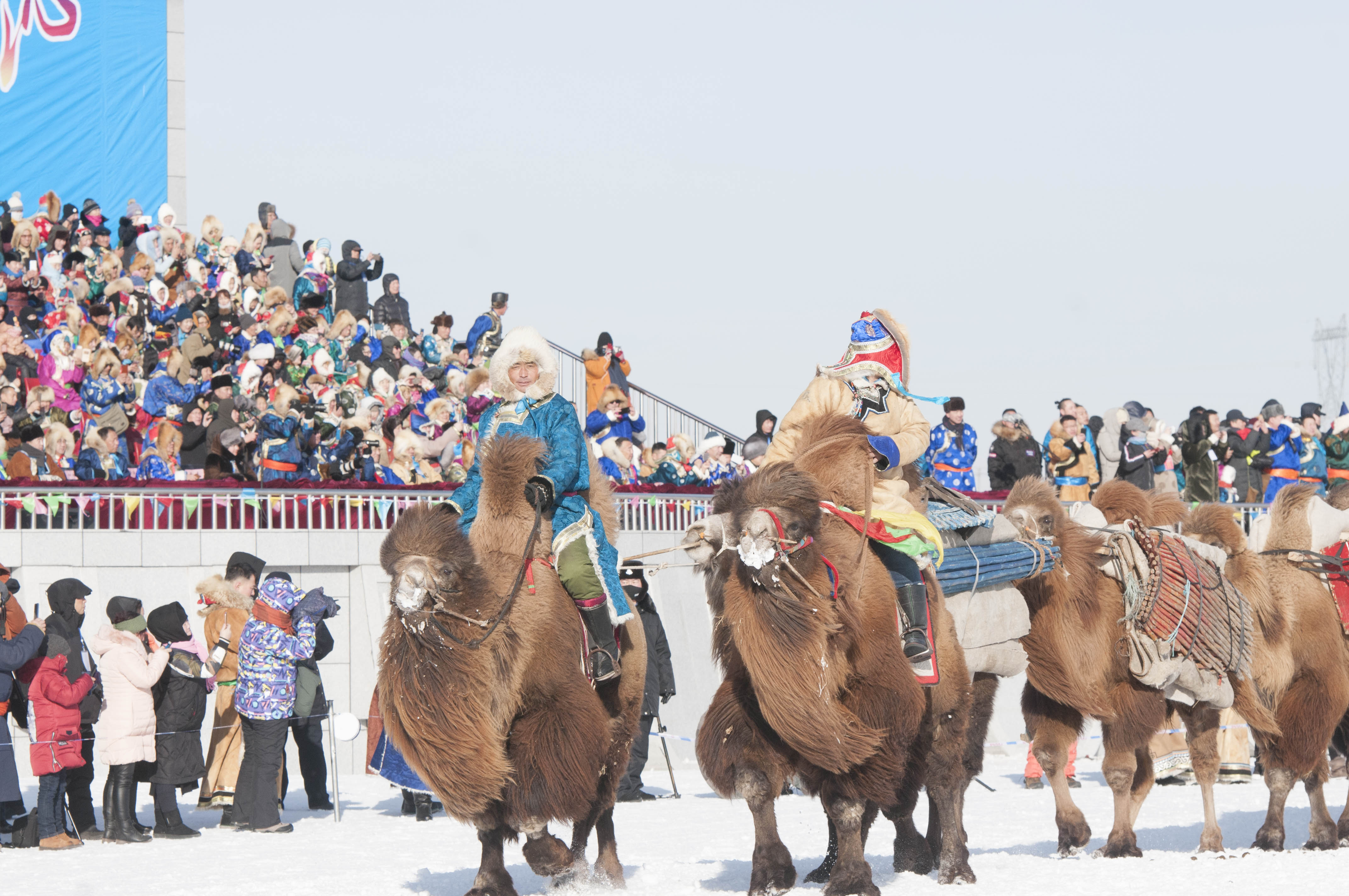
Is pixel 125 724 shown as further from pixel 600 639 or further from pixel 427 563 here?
pixel 427 563

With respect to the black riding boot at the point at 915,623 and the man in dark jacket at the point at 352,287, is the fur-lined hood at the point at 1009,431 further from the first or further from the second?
the black riding boot at the point at 915,623

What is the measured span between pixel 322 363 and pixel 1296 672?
493 inches

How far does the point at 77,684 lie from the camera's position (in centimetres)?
1112

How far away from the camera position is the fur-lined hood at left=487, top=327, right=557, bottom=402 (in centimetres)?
805

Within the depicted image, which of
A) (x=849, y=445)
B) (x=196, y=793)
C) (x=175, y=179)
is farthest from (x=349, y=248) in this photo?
(x=849, y=445)

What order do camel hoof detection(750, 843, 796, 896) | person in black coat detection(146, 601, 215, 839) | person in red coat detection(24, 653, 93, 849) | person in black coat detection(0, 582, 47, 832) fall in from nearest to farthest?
1. camel hoof detection(750, 843, 796, 896)
2. person in black coat detection(0, 582, 47, 832)
3. person in red coat detection(24, 653, 93, 849)
4. person in black coat detection(146, 601, 215, 839)

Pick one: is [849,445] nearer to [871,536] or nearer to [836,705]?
[871,536]

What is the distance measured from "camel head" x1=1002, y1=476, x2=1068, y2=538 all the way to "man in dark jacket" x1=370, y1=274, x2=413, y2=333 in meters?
13.4

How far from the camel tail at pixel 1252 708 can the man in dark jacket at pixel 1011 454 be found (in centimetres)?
1042

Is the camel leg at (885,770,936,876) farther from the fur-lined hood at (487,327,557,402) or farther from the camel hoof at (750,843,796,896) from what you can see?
the fur-lined hood at (487,327,557,402)

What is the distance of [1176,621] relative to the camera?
9.19m

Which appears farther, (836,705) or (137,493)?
(137,493)

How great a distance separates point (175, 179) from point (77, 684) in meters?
16.5

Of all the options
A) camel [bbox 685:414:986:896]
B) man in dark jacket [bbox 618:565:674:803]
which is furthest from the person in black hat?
camel [bbox 685:414:986:896]
